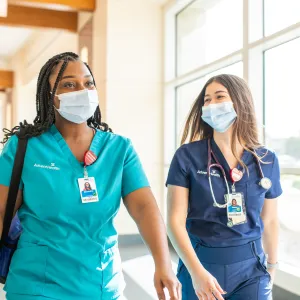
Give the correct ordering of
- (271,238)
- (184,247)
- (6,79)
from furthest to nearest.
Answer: (6,79) < (271,238) < (184,247)

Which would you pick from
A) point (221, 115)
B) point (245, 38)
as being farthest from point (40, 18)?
point (221, 115)

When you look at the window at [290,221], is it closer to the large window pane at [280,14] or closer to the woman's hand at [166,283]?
the large window pane at [280,14]

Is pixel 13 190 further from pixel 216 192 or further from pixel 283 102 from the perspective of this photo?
pixel 283 102

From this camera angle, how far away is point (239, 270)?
1.62 meters

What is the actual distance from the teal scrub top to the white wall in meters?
4.08

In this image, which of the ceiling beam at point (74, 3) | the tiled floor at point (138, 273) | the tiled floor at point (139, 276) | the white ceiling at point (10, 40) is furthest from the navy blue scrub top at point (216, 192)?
the white ceiling at point (10, 40)

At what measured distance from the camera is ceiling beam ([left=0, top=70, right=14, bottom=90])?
5.26 meters

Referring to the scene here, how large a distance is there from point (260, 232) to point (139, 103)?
393 cm

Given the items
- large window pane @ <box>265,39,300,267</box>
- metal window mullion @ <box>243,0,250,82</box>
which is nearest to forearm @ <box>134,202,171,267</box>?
large window pane @ <box>265,39,300,267</box>

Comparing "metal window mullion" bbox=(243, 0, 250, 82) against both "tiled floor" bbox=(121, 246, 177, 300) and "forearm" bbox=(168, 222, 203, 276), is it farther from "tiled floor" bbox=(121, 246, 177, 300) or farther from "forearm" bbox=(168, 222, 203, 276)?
"forearm" bbox=(168, 222, 203, 276)

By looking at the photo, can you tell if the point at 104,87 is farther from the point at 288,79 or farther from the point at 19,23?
the point at 288,79

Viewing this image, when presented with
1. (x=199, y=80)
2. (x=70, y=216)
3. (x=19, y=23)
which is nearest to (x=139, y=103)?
(x=199, y=80)

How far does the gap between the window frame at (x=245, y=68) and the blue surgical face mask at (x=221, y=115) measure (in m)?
0.17

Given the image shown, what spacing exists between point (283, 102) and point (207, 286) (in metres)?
2.21
